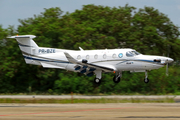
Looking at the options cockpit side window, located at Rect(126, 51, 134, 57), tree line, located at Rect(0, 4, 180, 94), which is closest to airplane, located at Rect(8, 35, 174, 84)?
cockpit side window, located at Rect(126, 51, 134, 57)

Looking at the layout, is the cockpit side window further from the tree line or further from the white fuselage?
the tree line

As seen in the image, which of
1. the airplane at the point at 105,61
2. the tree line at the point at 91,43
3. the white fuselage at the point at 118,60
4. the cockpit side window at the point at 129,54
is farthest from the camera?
the tree line at the point at 91,43

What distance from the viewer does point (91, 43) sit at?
3291 centimetres

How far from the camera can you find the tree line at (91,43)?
31.5 meters

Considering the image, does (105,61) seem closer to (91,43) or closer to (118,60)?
(118,60)

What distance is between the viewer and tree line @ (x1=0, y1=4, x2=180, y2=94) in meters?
31.5

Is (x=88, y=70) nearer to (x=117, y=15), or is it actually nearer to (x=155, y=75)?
(x=155, y=75)

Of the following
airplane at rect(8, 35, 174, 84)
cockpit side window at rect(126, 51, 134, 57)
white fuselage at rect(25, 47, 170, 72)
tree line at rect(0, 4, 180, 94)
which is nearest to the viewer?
airplane at rect(8, 35, 174, 84)

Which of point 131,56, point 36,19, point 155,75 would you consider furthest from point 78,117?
point 36,19

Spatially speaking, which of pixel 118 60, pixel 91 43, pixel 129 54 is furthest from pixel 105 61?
pixel 91 43

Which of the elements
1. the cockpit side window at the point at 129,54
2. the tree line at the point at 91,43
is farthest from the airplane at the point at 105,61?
the tree line at the point at 91,43

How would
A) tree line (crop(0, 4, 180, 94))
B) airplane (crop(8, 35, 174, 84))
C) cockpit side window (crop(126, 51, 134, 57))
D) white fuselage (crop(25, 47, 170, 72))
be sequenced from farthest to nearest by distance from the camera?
tree line (crop(0, 4, 180, 94)), cockpit side window (crop(126, 51, 134, 57)), white fuselage (crop(25, 47, 170, 72)), airplane (crop(8, 35, 174, 84))

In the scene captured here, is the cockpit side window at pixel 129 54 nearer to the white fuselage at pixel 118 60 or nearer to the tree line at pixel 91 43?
the white fuselage at pixel 118 60

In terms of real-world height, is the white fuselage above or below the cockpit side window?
below
